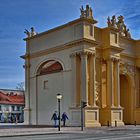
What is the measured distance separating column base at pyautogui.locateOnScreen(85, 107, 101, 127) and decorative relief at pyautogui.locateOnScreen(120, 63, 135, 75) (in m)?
8.68

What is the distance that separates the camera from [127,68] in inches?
1788

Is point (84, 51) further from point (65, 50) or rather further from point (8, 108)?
point (8, 108)

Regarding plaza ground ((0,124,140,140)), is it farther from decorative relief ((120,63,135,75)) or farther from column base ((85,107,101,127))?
decorative relief ((120,63,135,75))

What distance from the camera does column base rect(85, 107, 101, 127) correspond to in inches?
1440

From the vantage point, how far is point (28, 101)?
44.0 m

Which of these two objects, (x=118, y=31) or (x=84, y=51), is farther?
(x=118, y=31)

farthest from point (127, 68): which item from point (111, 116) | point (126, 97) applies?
point (111, 116)

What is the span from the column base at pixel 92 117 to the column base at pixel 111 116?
7.20 feet

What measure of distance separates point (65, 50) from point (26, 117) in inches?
415

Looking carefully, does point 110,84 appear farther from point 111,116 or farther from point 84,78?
point 84,78

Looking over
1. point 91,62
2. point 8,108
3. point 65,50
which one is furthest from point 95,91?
point 8,108

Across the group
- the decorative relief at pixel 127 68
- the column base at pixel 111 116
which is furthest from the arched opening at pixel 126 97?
the column base at pixel 111 116

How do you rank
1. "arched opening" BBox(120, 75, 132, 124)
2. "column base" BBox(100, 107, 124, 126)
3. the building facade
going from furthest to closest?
"arched opening" BBox(120, 75, 132, 124), "column base" BBox(100, 107, 124, 126), the building facade

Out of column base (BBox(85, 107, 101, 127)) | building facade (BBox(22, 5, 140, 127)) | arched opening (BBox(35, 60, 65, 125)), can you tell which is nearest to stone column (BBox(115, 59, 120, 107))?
building facade (BBox(22, 5, 140, 127))
